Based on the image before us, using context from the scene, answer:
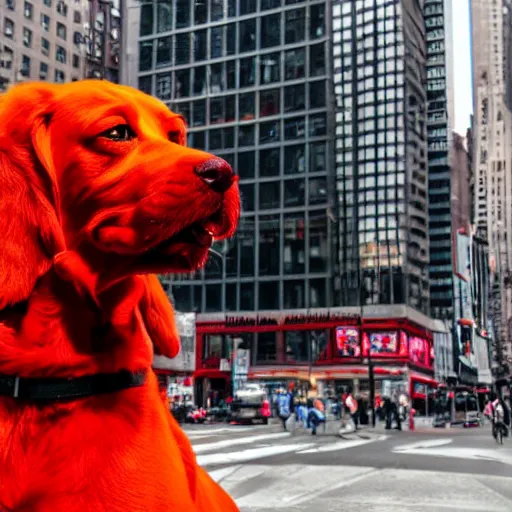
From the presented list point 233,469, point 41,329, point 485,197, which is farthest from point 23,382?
point 485,197

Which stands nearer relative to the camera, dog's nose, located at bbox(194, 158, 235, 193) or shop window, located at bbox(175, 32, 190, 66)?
dog's nose, located at bbox(194, 158, 235, 193)

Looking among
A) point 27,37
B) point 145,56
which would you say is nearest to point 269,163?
Answer: point 145,56

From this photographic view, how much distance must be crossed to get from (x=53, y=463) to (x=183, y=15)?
1733 mm

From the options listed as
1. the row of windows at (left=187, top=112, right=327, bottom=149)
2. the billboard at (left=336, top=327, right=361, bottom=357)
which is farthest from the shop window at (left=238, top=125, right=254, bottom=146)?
the billboard at (left=336, top=327, right=361, bottom=357)

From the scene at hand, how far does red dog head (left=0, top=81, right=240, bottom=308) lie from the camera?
27.7 inches

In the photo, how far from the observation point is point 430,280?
7.50 ft

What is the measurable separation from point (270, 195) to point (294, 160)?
139 millimetres

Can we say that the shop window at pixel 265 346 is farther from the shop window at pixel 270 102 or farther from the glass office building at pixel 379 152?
the shop window at pixel 270 102

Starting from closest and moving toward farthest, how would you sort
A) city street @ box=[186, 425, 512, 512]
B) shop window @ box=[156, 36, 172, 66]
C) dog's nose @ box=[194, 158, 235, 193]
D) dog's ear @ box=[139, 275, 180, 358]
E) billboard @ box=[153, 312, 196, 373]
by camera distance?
dog's nose @ box=[194, 158, 235, 193], dog's ear @ box=[139, 275, 180, 358], city street @ box=[186, 425, 512, 512], billboard @ box=[153, 312, 196, 373], shop window @ box=[156, 36, 172, 66]

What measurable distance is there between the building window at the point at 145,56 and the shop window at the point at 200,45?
140mm

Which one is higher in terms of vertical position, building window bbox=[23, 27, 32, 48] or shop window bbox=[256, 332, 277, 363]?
building window bbox=[23, 27, 32, 48]

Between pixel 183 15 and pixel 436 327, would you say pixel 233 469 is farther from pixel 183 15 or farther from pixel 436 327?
pixel 183 15

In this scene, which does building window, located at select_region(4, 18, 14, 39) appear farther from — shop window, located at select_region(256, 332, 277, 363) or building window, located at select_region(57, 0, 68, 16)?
shop window, located at select_region(256, 332, 277, 363)

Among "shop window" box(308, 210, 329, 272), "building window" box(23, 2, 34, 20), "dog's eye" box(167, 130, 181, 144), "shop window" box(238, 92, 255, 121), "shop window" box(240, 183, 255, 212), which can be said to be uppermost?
"building window" box(23, 2, 34, 20)
